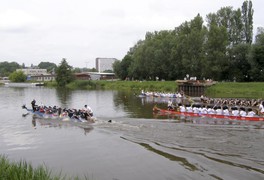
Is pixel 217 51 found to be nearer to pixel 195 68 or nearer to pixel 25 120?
pixel 195 68

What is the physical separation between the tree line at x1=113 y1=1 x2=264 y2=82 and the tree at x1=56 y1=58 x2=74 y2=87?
38.2 meters

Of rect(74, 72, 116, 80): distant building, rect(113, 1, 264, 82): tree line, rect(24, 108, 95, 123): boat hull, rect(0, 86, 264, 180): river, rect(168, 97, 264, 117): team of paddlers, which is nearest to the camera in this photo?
rect(0, 86, 264, 180): river

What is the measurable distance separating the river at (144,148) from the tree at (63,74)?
85.7m

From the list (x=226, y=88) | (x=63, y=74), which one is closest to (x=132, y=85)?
(x=226, y=88)

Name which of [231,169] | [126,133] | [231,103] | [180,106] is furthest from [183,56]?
[231,169]

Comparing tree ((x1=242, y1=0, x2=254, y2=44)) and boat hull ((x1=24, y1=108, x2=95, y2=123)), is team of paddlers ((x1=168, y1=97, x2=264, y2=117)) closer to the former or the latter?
boat hull ((x1=24, y1=108, x2=95, y2=123))

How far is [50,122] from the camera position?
107 ft

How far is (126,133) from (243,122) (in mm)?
11390

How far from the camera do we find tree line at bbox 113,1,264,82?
7012 centimetres

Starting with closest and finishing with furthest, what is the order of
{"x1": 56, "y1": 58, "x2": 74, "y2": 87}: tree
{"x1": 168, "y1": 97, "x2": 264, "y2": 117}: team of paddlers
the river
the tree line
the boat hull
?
the river < {"x1": 168, "y1": 97, "x2": 264, "y2": 117}: team of paddlers < the boat hull < the tree line < {"x1": 56, "y1": 58, "x2": 74, "y2": 87}: tree

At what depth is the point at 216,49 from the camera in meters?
71.2

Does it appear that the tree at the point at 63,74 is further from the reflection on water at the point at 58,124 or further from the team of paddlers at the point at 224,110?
the team of paddlers at the point at 224,110

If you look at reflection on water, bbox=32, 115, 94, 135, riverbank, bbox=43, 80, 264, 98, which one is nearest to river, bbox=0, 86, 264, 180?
reflection on water, bbox=32, 115, 94, 135

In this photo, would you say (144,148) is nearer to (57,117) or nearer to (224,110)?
(224,110)
